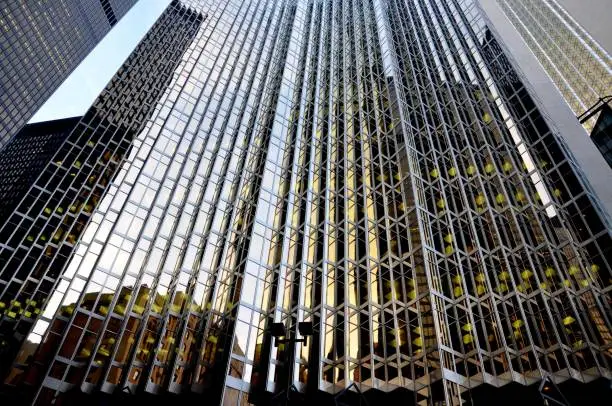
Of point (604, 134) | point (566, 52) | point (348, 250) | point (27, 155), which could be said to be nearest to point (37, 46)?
point (27, 155)

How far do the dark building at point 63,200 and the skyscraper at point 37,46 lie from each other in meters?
29.4

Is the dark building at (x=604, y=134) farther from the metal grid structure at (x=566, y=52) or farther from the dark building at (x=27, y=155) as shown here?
the dark building at (x=27, y=155)

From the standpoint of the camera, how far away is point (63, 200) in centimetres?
7175

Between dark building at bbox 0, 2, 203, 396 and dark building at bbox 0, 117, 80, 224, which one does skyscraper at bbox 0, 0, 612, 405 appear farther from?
dark building at bbox 0, 117, 80, 224

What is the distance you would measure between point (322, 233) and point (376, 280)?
774 cm

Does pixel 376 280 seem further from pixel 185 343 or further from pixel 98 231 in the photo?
pixel 98 231

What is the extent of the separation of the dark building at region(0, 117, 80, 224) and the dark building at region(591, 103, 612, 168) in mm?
108789

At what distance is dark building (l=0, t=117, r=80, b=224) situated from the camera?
119 meters

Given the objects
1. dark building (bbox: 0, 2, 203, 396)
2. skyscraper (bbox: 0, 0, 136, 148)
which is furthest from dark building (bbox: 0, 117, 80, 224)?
dark building (bbox: 0, 2, 203, 396)

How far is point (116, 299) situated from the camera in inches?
1547

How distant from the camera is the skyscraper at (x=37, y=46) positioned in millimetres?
106875

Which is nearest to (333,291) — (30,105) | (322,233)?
(322,233)

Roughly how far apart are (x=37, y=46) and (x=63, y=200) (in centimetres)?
6504

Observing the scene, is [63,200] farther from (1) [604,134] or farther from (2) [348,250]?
(1) [604,134]
